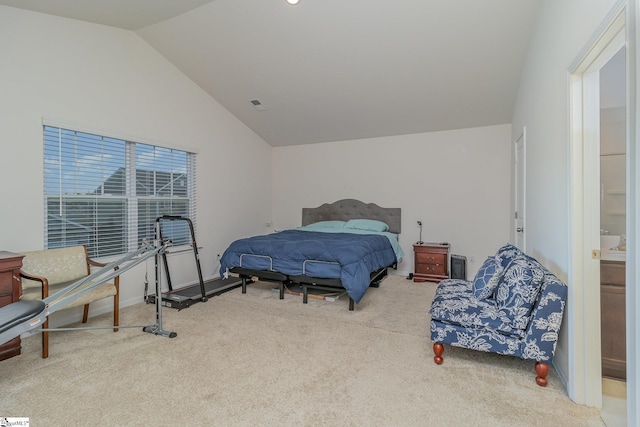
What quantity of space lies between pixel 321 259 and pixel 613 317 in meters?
2.57

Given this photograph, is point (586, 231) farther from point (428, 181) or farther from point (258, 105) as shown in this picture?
point (258, 105)

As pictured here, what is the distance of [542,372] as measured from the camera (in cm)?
210

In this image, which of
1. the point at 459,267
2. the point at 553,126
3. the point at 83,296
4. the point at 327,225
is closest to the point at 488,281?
the point at 553,126

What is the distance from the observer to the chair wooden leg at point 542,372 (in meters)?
2.10

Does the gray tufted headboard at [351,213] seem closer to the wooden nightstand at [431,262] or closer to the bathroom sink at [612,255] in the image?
the wooden nightstand at [431,262]

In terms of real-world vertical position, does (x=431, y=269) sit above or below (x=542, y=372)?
above

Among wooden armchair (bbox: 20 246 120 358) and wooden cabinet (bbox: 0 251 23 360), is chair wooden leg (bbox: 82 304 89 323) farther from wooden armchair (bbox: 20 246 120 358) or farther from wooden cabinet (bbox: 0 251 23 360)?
wooden cabinet (bbox: 0 251 23 360)

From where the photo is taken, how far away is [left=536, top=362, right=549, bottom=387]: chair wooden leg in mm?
2104

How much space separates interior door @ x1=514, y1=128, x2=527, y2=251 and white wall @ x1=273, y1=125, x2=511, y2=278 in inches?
29.6

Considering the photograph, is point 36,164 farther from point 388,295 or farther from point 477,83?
point 477,83

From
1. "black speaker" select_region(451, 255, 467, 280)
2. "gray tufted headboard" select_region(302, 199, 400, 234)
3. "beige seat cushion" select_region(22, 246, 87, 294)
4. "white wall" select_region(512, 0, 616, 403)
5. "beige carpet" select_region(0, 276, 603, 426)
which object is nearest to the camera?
"beige carpet" select_region(0, 276, 603, 426)

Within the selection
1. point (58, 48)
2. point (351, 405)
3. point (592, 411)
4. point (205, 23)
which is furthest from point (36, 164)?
point (592, 411)

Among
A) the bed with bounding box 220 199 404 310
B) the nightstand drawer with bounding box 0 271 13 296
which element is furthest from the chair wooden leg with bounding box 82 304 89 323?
the bed with bounding box 220 199 404 310

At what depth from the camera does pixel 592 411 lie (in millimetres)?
1860
